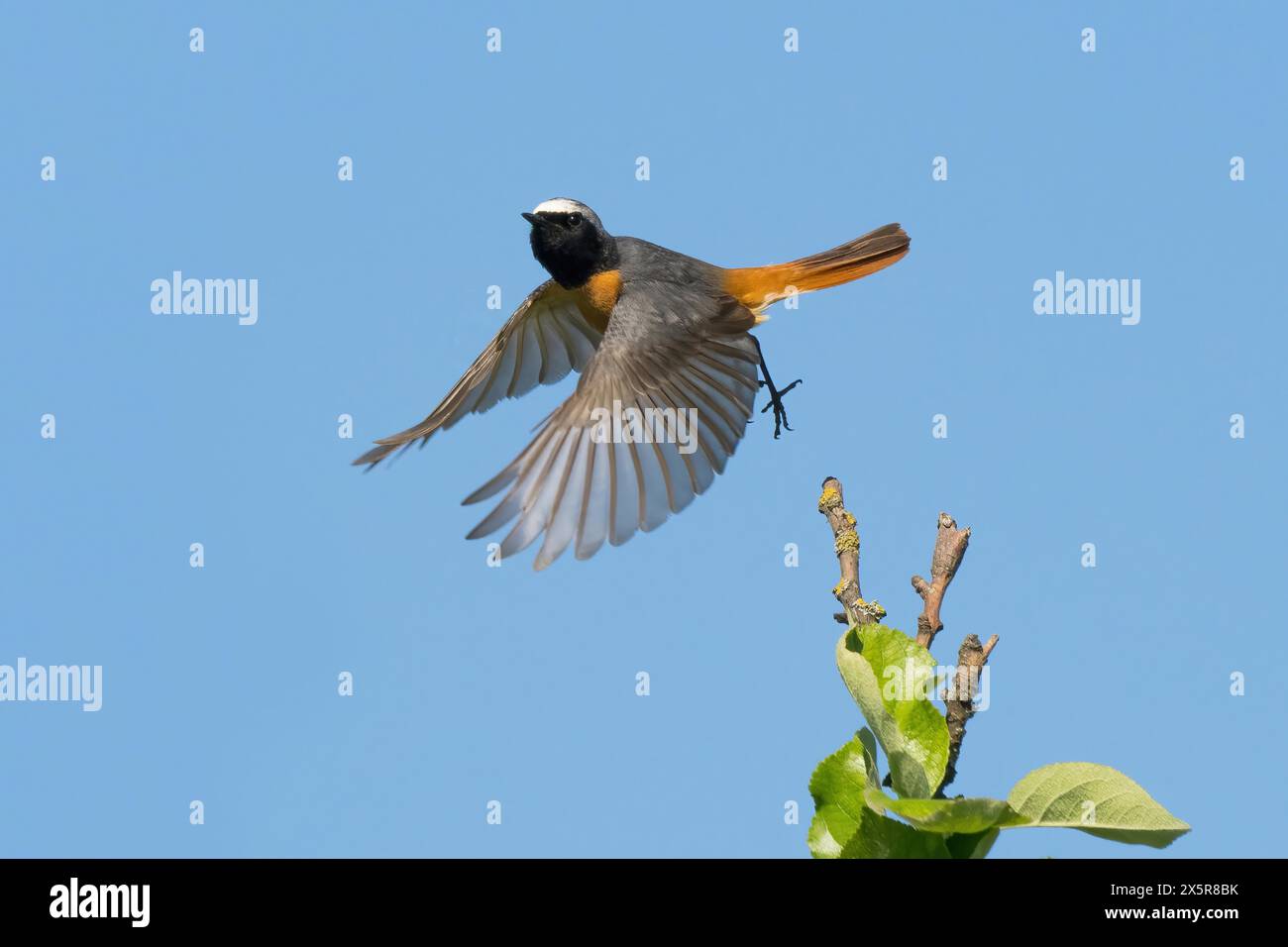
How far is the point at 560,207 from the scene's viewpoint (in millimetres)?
6047

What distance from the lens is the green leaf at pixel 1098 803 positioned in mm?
2391

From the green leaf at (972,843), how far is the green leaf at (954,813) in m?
0.03

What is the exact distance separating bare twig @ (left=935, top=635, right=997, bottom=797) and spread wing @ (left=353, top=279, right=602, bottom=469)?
383cm

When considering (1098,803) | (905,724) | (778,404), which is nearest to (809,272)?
(778,404)

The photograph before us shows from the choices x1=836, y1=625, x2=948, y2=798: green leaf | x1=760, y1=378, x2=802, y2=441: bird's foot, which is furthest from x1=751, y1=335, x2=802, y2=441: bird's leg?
x1=836, y1=625, x2=948, y2=798: green leaf

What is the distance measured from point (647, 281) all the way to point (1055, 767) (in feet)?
13.2

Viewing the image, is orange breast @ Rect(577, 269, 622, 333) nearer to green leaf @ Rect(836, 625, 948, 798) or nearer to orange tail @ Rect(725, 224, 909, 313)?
orange tail @ Rect(725, 224, 909, 313)

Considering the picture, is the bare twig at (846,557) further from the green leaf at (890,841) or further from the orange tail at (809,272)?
the orange tail at (809,272)

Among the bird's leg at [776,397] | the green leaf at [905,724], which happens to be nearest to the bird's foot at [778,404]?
the bird's leg at [776,397]

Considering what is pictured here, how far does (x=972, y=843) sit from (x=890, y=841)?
0.50ft

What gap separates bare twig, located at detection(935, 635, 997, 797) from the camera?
274 cm

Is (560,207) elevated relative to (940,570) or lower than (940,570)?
elevated

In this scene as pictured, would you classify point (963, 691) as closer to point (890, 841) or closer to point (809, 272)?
point (890, 841)
